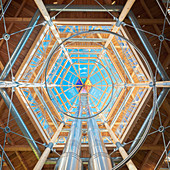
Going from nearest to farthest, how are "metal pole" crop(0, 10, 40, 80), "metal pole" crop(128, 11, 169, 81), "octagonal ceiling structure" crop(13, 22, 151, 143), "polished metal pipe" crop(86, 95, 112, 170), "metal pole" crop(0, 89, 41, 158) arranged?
"polished metal pipe" crop(86, 95, 112, 170) < "metal pole" crop(0, 10, 40, 80) < "metal pole" crop(128, 11, 169, 81) < "metal pole" crop(0, 89, 41, 158) < "octagonal ceiling structure" crop(13, 22, 151, 143)

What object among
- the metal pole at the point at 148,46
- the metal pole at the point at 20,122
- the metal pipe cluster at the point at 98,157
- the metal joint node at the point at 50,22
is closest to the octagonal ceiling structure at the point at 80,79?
the metal joint node at the point at 50,22

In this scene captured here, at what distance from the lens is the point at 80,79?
63.4 feet

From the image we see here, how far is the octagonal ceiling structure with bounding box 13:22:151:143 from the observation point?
10.3m

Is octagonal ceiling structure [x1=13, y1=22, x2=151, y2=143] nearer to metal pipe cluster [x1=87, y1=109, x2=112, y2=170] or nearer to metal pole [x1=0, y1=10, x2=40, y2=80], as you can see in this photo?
metal pole [x1=0, y1=10, x2=40, y2=80]

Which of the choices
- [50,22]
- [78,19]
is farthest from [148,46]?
[50,22]

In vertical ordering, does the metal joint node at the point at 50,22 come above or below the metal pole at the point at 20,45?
above

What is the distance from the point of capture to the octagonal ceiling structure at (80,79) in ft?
33.7

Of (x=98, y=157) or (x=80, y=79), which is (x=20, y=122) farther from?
(x=80, y=79)

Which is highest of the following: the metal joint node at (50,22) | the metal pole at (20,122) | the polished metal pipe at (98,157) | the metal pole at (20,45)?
the metal joint node at (50,22)

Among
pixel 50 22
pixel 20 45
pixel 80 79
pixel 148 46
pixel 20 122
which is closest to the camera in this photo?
pixel 20 45

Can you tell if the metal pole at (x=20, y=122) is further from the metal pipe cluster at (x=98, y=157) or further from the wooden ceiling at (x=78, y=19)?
the metal pipe cluster at (x=98, y=157)

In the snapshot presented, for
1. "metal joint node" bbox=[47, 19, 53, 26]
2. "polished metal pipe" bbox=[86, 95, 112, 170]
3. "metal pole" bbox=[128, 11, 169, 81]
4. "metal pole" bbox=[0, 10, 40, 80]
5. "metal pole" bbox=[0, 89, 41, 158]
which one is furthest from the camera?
"metal joint node" bbox=[47, 19, 53, 26]

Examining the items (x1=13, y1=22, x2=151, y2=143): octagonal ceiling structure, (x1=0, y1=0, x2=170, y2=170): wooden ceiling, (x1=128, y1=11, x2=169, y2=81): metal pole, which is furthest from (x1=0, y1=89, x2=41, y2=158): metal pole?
(x1=128, y1=11, x2=169, y2=81): metal pole

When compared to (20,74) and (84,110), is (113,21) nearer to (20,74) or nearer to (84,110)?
(20,74)
